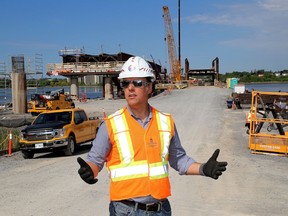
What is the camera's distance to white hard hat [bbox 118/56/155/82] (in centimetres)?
326

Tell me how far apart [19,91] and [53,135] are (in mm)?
22999

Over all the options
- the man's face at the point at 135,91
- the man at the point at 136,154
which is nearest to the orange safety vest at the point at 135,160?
the man at the point at 136,154

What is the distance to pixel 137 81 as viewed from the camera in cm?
325

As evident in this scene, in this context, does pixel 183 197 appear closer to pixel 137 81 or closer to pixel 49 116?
pixel 137 81

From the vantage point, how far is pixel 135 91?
3227 mm

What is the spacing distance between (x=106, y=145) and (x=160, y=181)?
1.70ft

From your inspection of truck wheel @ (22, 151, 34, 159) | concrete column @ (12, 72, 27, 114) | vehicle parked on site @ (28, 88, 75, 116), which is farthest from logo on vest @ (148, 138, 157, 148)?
concrete column @ (12, 72, 27, 114)

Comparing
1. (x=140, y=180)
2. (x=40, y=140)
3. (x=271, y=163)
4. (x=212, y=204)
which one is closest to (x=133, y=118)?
(x=140, y=180)

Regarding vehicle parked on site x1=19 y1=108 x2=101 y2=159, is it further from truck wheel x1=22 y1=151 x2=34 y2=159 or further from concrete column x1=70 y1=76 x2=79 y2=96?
concrete column x1=70 y1=76 x2=79 y2=96

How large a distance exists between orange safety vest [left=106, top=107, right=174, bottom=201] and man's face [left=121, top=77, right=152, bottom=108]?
0.44ft

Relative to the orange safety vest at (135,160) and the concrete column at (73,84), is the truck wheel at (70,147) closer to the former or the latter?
the orange safety vest at (135,160)

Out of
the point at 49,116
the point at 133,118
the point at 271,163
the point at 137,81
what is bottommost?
the point at 271,163

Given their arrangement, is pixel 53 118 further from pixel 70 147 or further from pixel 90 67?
pixel 90 67

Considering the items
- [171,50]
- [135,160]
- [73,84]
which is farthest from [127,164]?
[171,50]
